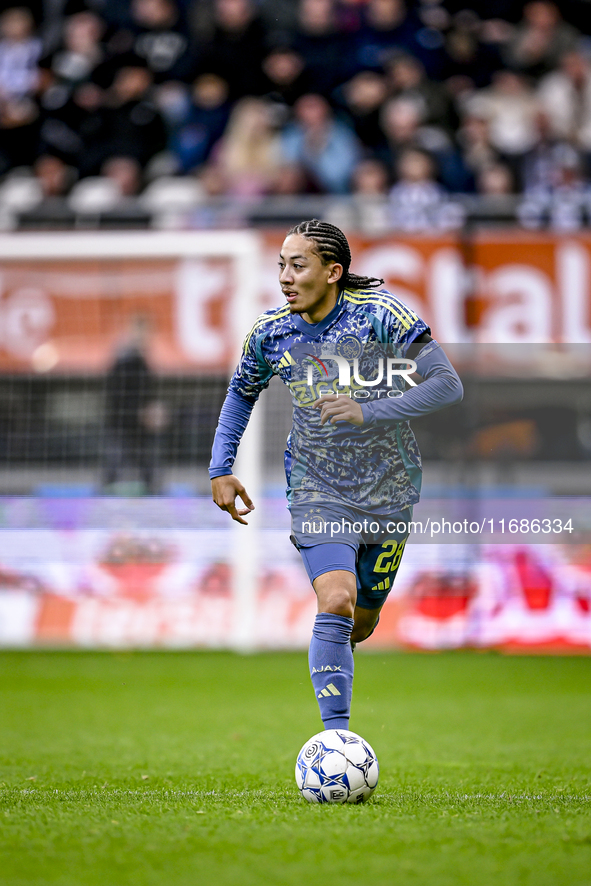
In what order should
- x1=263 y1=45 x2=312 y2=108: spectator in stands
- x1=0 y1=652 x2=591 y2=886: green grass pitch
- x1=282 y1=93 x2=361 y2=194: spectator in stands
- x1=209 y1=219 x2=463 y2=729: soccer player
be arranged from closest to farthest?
x1=0 y1=652 x2=591 y2=886: green grass pitch
x1=209 y1=219 x2=463 y2=729: soccer player
x1=282 y1=93 x2=361 y2=194: spectator in stands
x1=263 y1=45 x2=312 y2=108: spectator in stands

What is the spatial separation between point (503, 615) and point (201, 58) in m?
7.38

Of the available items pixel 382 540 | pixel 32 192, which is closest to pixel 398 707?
pixel 382 540

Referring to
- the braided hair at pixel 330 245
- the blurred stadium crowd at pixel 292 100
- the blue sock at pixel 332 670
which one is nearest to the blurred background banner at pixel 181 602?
the blurred stadium crowd at pixel 292 100

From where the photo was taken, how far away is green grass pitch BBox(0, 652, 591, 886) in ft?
8.92

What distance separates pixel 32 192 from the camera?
11.7 metres

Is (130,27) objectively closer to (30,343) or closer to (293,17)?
(293,17)

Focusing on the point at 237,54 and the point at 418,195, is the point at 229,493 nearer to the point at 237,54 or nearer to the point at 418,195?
the point at 418,195

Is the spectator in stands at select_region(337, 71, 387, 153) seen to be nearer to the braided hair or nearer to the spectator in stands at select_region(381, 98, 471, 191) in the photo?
the spectator in stands at select_region(381, 98, 471, 191)

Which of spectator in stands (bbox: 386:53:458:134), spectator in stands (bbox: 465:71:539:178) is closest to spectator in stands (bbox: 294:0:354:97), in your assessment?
A: spectator in stands (bbox: 386:53:458:134)

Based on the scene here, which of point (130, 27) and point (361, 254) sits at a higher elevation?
point (130, 27)

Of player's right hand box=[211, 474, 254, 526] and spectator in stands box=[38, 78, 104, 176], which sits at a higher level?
spectator in stands box=[38, 78, 104, 176]

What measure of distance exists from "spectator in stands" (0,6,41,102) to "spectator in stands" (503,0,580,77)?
5.34 metres

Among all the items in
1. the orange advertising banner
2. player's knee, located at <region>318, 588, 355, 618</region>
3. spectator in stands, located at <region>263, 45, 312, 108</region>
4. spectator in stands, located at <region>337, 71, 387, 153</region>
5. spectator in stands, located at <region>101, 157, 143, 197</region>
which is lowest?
player's knee, located at <region>318, 588, 355, 618</region>

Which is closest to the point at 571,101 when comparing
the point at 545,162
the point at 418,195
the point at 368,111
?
the point at 545,162
